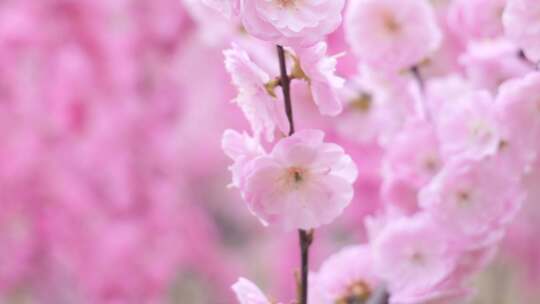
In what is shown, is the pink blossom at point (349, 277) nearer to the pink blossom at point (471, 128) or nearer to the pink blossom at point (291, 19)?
the pink blossom at point (471, 128)

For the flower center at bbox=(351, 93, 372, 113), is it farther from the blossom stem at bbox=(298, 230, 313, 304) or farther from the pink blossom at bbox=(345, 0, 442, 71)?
the blossom stem at bbox=(298, 230, 313, 304)

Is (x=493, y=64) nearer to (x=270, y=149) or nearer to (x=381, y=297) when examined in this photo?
(x=381, y=297)

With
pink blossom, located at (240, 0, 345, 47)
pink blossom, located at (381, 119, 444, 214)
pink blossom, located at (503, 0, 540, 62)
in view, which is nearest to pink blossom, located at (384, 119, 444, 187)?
pink blossom, located at (381, 119, 444, 214)

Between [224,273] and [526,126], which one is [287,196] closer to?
[526,126]

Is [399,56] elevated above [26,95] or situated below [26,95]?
below

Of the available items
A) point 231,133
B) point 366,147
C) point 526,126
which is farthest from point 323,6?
point 366,147

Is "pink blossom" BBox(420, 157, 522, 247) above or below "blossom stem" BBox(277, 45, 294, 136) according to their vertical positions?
above
